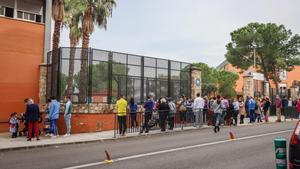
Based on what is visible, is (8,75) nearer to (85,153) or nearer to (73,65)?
→ (73,65)

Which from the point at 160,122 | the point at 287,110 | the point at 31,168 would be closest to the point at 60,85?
the point at 160,122

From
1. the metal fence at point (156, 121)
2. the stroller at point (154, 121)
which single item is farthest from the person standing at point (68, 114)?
the stroller at point (154, 121)

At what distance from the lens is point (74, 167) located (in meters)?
10.9

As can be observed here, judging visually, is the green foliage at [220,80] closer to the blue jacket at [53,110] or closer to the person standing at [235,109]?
the person standing at [235,109]

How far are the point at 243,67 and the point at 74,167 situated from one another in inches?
2290

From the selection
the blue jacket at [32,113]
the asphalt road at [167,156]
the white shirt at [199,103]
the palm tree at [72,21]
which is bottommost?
the asphalt road at [167,156]

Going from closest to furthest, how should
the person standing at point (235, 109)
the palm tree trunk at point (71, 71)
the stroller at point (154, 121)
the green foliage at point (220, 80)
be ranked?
1. the stroller at point (154, 121)
2. the palm tree trunk at point (71, 71)
3. the person standing at point (235, 109)
4. the green foliage at point (220, 80)

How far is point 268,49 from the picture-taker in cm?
6316

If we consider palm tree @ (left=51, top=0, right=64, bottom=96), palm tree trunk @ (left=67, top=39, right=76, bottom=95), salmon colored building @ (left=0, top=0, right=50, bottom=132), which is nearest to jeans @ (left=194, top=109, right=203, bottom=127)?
palm tree trunk @ (left=67, top=39, right=76, bottom=95)

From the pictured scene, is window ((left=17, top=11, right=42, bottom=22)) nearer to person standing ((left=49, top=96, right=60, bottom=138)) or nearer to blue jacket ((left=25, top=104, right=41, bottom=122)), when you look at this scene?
person standing ((left=49, top=96, right=60, bottom=138))

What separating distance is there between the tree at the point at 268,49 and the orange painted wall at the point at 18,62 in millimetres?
44341

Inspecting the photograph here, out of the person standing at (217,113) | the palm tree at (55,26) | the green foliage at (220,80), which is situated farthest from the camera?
the green foliage at (220,80)

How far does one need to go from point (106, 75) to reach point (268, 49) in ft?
145

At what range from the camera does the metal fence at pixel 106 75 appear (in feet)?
73.6
